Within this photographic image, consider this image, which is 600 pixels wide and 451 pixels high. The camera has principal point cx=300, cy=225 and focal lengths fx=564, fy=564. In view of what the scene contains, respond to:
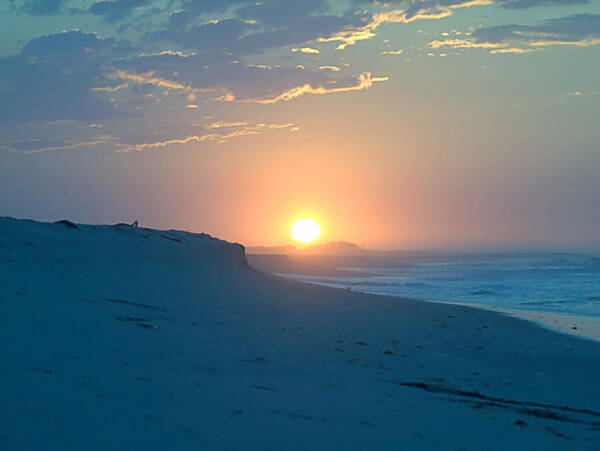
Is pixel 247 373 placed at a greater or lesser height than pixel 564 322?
greater

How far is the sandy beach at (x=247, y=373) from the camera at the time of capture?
3.77 meters

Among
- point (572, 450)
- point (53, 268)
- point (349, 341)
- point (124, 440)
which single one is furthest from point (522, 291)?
point (124, 440)

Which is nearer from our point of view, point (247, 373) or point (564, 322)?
point (247, 373)

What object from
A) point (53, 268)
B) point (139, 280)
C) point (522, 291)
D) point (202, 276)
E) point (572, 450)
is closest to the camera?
point (572, 450)

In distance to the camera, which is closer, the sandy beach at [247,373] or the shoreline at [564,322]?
the sandy beach at [247,373]

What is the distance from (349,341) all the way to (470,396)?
3045mm

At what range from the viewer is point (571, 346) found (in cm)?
1041

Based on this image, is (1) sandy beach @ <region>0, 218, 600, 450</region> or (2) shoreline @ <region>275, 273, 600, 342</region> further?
(2) shoreline @ <region>275, 273, 600, 342</region>

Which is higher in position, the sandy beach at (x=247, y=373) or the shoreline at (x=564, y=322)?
the sandy beach at (x=247, y=373)

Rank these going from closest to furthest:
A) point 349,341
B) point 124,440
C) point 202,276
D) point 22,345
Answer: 1. point 124,440
2. point 22,345
3. point 349,341
4. point 202,276

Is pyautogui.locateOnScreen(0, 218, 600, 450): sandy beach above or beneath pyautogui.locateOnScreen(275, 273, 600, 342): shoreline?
above

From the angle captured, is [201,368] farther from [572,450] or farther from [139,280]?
[139,280]

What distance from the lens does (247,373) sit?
536cm

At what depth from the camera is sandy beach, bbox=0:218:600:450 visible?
377 cm
